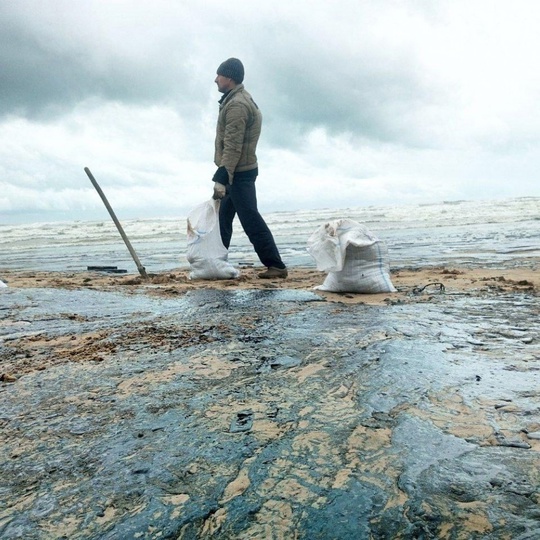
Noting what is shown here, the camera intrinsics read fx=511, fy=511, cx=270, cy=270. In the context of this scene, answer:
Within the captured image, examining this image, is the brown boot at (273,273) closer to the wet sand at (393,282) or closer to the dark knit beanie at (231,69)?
the wet sand at (393,282)

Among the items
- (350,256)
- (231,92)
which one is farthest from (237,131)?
(350,256)

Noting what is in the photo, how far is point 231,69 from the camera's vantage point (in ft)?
17.5

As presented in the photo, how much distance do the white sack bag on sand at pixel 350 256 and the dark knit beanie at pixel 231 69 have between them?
222 centimetres

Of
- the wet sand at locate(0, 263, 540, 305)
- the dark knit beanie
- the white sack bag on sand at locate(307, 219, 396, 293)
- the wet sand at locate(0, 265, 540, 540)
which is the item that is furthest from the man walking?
the wet sand at locate(0, 265, 540, 540)

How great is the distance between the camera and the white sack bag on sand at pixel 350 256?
402 cm

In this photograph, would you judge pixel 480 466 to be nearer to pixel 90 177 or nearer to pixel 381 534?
pixel 381 534

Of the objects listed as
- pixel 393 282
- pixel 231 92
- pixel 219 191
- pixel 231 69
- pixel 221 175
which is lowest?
pixel 393 282

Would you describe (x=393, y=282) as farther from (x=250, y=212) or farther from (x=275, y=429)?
(x=275, y=429)

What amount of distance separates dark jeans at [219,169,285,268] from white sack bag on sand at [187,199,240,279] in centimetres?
22

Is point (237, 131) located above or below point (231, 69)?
Result: below

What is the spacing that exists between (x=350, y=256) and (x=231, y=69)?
2.55 meters

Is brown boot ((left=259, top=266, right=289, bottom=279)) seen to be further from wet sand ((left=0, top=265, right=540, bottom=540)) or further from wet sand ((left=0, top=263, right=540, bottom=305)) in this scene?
wet sand ((left=0, top=265, right=540, bottom=540))

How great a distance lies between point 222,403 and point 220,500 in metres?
0.56

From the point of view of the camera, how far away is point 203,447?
54.2 inches
